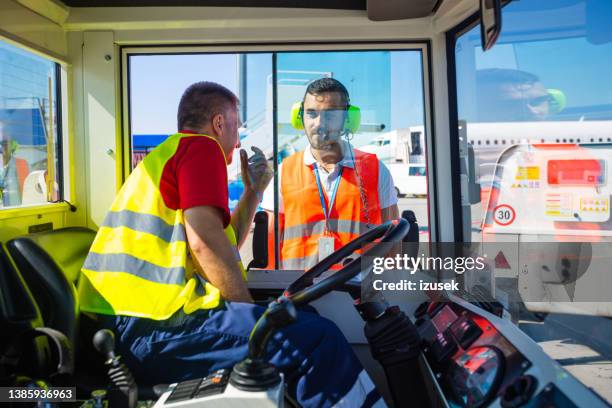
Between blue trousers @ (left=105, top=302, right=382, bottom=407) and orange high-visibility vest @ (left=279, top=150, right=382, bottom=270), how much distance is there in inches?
Answer: 49.1

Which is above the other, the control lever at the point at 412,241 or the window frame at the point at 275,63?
the window frame at the point at 275,63

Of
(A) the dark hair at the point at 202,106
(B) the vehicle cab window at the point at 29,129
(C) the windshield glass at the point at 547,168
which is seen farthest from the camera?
(C) the windshield glass at the point at 547,168

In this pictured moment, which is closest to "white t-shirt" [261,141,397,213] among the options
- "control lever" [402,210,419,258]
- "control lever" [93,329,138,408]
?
"control lever" [402,210,419,258]

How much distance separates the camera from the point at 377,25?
2.77 metres

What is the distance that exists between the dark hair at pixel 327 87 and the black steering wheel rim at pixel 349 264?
1440 millimetres

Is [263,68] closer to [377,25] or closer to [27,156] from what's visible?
[377,25]

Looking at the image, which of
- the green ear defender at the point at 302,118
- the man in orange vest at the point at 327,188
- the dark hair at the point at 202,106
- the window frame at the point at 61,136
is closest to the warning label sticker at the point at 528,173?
the man in orange vest at the point at 327,188

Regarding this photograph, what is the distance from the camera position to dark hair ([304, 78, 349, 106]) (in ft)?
9.36

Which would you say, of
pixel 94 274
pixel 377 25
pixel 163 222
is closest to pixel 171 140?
pixel 163 222

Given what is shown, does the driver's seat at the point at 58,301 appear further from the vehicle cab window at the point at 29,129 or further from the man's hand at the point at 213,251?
the vehicle cab window at the point at 29,129

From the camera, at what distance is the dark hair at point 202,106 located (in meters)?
2.12

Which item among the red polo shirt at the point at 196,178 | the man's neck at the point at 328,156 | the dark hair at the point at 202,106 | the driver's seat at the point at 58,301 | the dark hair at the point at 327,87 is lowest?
the driver's seat at the point at 58,301

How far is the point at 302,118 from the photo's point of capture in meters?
2.89

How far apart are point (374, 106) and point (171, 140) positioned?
135 centimetres
